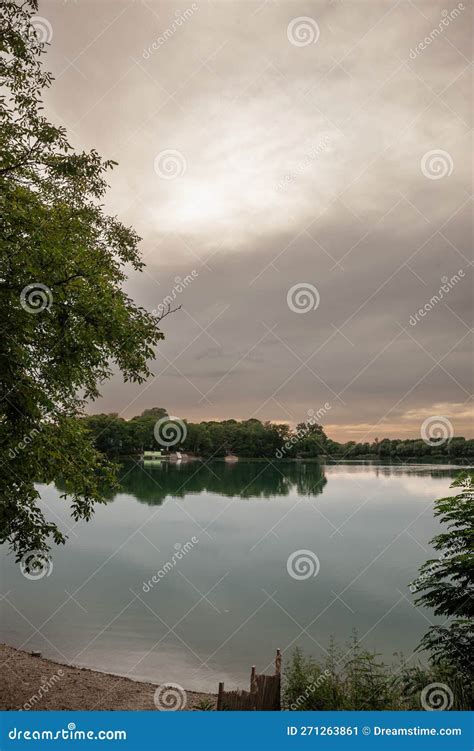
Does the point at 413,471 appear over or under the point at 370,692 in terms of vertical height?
over

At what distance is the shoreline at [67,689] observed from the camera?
10.9 m

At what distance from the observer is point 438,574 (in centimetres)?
974

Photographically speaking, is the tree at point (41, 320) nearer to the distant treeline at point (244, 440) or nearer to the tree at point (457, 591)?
the tree at point (457, 591)

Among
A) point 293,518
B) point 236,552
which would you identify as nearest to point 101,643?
point 236,552

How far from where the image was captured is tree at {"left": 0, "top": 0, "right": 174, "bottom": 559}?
26.7 feet

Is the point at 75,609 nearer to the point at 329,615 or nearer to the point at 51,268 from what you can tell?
the point at 329,615

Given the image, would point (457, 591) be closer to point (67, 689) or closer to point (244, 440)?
point (67, 689)

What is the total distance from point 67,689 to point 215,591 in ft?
45.2

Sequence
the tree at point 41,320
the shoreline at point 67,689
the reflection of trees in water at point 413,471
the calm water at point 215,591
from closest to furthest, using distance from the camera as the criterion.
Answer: the tree at point 41,320 → the shoreline at point 67,689 → the calm water at point 215,591 → the reflection of trees in water at point 413,471

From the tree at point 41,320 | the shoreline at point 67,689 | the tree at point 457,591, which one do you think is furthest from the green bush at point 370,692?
the tree at point 41,320

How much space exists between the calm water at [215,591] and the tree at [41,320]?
8.18m

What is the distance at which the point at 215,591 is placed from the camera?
2508 cm

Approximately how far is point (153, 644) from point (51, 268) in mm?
14208

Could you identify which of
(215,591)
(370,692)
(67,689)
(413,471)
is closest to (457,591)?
(370,692)
